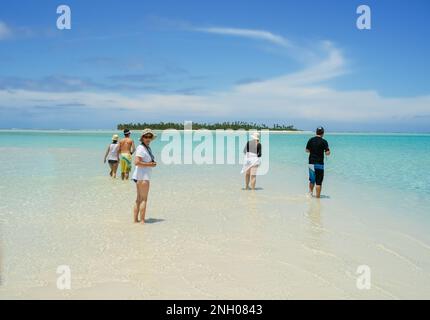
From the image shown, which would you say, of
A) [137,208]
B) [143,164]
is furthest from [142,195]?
[143,164]

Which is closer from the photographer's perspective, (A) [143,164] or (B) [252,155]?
(A) [143,164]

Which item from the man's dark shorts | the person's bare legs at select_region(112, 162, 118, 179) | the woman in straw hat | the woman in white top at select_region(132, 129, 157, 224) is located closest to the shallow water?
the man's dark shorts

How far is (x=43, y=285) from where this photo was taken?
477 cm

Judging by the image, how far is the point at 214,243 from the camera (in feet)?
21.6

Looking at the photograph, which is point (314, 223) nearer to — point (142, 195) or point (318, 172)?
point (318, 172)

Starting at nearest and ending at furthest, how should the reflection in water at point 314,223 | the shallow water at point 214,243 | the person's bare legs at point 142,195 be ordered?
the shallow water at point 214,243, the reflection in water at point 314,223, the person's bare legs at point 142,195

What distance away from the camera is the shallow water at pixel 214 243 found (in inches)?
189

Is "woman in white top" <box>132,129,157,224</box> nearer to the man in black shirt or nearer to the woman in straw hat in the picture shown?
the man in black shirt

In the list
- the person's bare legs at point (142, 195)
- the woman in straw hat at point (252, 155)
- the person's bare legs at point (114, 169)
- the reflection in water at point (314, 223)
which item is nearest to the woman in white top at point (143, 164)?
the person's bare legs at point (142, 195)

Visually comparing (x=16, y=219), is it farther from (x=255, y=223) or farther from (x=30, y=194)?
(x=255, y=223)

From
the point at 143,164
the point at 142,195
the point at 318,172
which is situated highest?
the point at 143,164

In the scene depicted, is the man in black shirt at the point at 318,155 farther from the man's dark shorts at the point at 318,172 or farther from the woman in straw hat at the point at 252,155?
the woman in straw hat at the point at 252,155

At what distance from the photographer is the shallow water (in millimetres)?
4805
